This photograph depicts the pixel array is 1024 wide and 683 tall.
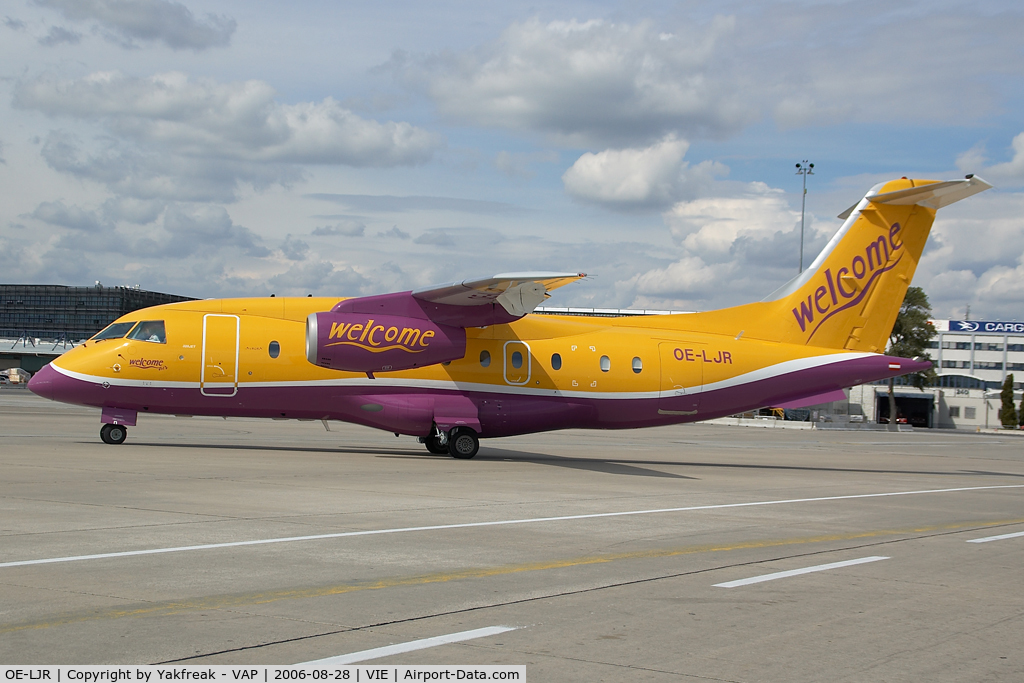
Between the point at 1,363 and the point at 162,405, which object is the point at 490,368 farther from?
the point at 1,363

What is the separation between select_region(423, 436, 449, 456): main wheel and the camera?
21.9 m

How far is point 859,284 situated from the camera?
23.3m

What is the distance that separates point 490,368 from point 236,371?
598 centimetres

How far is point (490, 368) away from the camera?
2159 centimetres

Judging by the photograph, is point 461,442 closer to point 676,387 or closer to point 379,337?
point 379,337

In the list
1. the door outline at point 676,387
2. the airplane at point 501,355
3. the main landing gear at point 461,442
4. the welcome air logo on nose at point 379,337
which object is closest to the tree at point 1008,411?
the airplane at point 501,355

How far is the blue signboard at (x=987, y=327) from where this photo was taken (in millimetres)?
112062

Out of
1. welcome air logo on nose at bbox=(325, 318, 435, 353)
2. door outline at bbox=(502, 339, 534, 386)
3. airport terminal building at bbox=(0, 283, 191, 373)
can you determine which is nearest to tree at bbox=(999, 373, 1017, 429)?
door outline at bbox=(502, 339, 534, 386)

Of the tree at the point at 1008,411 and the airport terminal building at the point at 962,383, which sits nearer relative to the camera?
the tree at the point at 1008,411

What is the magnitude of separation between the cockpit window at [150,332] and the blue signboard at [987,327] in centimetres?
11473

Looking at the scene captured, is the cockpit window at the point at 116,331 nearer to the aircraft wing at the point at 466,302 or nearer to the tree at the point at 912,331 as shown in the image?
the aircraft wing at the point at 466,302

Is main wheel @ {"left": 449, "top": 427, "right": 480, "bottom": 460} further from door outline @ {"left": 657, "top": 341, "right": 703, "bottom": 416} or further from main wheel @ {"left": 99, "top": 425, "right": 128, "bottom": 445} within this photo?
main wheel @ {"left": 99, "top": 425, "right": 128, "bottom": 445}

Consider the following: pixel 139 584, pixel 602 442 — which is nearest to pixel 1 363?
pixel 602 442

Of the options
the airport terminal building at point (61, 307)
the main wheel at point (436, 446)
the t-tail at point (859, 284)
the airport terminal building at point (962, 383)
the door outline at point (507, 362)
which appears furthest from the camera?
the airport terminal building at point (61, 307)
